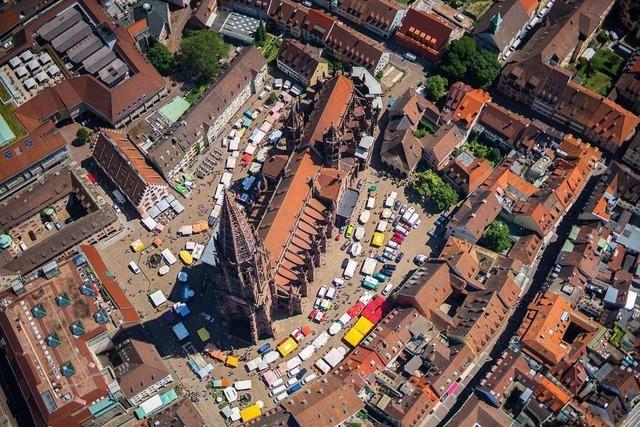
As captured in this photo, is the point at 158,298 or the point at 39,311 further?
the point at 158,298

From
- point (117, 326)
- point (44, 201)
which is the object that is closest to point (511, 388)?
point (117, 326)

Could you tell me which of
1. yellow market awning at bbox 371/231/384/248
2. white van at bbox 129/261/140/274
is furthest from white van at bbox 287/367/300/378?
white van at bbox 129/261/140/274

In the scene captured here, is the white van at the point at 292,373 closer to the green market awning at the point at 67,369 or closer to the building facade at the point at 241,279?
the building facade at the point at 241,279

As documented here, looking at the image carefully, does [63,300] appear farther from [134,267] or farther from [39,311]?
[134,267]

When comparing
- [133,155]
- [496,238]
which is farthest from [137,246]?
[496,238]

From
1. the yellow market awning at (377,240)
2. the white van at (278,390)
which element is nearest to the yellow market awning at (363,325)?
the yellow market awning at (377,240)

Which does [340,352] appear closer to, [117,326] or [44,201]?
[117,326]

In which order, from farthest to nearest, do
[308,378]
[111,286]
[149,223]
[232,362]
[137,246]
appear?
[149,223] < [137,246] < [111,286] < [232,362] < [308,378]
